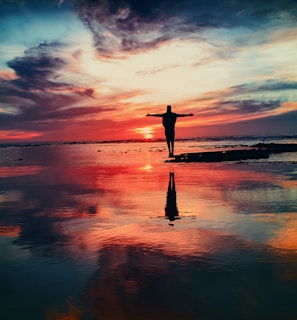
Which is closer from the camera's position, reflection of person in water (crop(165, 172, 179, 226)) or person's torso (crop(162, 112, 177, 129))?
reflection of person in water (crop(165, 172, 179, 226))

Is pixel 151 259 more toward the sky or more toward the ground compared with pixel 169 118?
more toward the ground

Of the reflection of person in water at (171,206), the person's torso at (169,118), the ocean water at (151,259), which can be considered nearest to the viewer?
the ocean water at (151,259)

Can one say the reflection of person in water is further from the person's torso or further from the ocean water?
the person's torso

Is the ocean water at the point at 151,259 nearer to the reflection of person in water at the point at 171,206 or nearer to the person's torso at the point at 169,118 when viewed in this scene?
the reflection of person in water at the point at 171,206

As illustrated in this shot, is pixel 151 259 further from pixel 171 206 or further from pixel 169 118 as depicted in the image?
pixel 169 118

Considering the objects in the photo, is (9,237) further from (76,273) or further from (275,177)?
(275,177)

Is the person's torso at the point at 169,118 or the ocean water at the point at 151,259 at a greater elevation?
the person's torso at the point at 169,118

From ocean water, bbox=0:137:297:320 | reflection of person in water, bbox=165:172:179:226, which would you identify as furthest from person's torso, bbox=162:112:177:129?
ocean water, bbox=0:137:297:320

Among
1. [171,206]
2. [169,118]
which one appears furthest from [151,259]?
[169,118]

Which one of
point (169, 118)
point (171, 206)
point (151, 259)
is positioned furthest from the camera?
point (169, 118)

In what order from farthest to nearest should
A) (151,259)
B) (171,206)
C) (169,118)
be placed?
(169,118)
(171,206)
(151,259)

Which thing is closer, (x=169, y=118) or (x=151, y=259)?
(x=151, y=259)

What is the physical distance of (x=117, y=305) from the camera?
228 inches

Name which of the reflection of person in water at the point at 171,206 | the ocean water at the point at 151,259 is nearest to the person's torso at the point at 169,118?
the reflection of person in water at the point at 171,206
